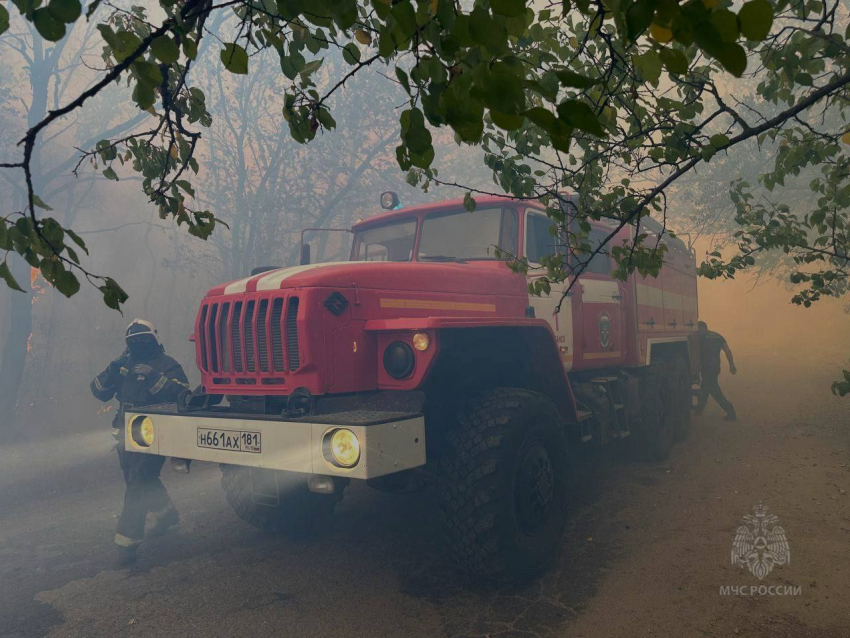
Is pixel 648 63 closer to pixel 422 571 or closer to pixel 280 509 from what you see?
pixel 422 571

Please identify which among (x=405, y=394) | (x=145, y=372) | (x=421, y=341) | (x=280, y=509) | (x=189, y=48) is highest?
(x=189, y=48)

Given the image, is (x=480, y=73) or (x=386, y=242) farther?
(x=386, y=242)

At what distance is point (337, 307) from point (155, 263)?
13369mm

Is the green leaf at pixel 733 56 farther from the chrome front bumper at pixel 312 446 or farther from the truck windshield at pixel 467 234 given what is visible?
the truck windshield at pixel 467 234

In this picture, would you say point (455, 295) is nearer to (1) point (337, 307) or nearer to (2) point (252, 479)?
(1) point (337, 307)

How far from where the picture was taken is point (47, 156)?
52.1 feet

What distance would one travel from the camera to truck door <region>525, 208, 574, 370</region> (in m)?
5.32

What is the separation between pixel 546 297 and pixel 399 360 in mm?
1950

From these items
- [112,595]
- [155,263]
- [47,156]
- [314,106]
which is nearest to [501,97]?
[314,106]

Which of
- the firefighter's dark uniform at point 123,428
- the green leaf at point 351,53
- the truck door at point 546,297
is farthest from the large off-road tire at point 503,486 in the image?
the firefighter's dark uniform at point 123,428

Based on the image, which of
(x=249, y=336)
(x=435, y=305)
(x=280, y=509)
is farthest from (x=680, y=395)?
(x=249, y=336)

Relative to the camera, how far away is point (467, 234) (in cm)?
539

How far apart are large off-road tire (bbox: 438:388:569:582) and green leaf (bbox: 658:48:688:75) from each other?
2.81m

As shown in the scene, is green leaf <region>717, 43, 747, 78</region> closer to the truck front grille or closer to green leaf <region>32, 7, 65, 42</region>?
green leaf <region>32, 7, 65, 42</region>
